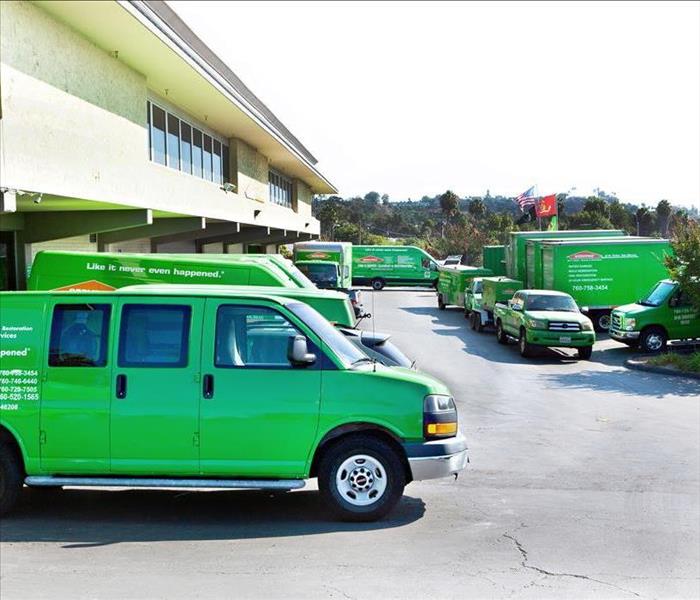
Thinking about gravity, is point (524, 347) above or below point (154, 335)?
below

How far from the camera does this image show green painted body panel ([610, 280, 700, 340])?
74.1 feet

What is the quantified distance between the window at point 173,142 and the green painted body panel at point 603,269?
13473mm

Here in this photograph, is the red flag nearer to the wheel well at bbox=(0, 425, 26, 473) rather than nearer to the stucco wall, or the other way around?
A: the stucco wall

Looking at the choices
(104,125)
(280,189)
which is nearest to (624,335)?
(104,125)

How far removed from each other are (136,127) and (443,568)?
42.0ft

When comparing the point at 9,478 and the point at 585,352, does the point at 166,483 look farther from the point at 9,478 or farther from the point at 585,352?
the point at 585,352

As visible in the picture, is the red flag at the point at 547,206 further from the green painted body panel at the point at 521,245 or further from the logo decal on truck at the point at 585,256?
the logo decal on truck at the point at 585,256

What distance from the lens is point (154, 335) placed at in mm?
7148

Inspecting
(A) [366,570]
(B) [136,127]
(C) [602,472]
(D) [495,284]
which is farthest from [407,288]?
(A) [366,570]

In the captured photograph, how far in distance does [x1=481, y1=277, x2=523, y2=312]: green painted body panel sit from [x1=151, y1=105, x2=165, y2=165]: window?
1281 centimetres

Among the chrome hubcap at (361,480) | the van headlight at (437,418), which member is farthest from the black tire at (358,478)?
the van headlight at (437,418)

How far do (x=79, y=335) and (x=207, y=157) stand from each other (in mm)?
18324

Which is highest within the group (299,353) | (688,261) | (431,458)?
(688,261)

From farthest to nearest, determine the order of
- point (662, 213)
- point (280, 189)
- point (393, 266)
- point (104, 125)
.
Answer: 1. point (662, 213)
2. point (393, 266)
3. point (280, 189)
4. point (104, 125)
